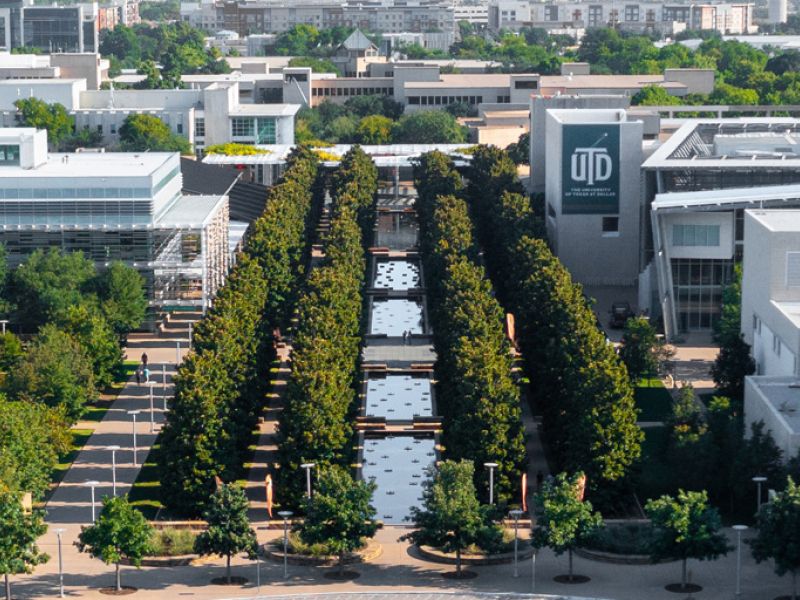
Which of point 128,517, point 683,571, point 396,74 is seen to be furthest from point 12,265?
point 396,74

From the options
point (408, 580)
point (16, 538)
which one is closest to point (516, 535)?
point (408, 580)

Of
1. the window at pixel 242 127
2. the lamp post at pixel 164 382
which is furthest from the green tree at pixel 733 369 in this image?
the window at pixel 242 127

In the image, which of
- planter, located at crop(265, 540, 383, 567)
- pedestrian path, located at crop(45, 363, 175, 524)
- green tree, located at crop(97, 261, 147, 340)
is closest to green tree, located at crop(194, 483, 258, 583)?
planter, located at crop(265, 540, 383, 567)

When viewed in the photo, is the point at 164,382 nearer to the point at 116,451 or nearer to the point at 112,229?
the point at 116,451

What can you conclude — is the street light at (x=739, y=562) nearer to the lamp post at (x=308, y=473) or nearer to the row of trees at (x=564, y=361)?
the row of trees at (x=564, y=361)

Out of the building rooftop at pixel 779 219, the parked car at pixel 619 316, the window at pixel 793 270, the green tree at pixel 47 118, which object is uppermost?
the building rooftop at pixel 779 219
